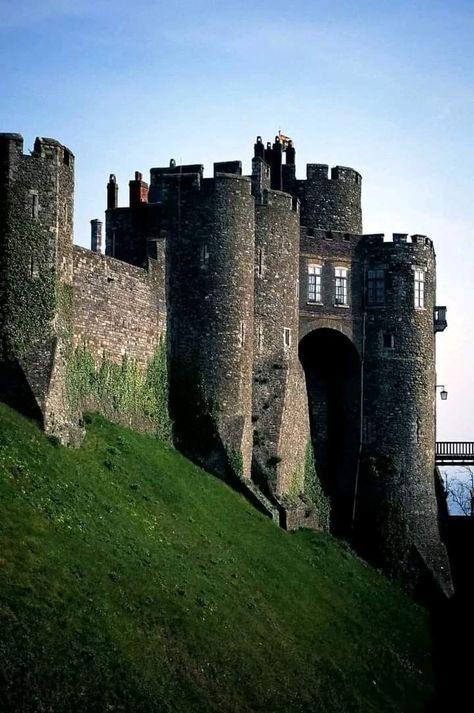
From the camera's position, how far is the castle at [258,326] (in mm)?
42094

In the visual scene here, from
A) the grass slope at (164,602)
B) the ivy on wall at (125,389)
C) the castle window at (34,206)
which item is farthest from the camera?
the ivy on wall at (125,389)

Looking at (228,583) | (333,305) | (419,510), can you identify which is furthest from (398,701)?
(333,305)

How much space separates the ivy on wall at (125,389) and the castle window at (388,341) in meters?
14.1

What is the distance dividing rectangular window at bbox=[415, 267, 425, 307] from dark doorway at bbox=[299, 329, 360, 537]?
371cm

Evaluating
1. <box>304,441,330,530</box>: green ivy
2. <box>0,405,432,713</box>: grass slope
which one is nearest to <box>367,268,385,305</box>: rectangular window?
<box>304,441,330,530</box>: green ivy

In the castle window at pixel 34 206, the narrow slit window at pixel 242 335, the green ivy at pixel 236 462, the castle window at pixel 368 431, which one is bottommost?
the green ivy at pixel 236 462

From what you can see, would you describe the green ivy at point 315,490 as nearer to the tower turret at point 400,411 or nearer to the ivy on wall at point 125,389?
the tower turret at point 400,411

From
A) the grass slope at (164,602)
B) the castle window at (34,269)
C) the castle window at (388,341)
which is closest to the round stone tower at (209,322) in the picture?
the grass slope at (164,602)

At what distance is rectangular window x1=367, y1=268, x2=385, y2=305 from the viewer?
204 feet

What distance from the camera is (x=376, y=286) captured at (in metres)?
62.3

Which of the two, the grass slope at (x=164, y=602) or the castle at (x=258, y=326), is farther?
the castle at (x=258, y=326)

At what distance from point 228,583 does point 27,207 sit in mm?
12686

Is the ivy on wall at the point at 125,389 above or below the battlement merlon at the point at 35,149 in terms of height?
below

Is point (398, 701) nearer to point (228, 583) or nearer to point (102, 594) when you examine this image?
point (228, 583)
